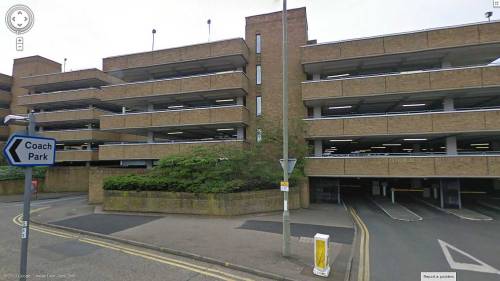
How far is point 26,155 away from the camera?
180 inches

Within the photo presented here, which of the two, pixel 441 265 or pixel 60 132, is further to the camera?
pixel 60 132

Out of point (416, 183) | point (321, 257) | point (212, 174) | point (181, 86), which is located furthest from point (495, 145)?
point (181, 86)

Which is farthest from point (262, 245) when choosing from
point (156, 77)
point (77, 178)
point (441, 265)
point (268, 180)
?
point (77, 178)

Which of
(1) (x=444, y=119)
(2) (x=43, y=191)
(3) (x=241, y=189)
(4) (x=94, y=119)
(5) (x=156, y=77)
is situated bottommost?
(2) (x=43, y=191)

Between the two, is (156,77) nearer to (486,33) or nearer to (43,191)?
(43,191)

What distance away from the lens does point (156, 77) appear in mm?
27875

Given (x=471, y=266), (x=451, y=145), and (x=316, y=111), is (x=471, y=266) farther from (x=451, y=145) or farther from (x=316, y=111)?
(x=316, y=111)

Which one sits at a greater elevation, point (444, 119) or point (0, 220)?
point (444, 119)

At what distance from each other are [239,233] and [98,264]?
528 cm

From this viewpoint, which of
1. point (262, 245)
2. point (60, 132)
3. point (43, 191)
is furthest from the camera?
point (60, 132)

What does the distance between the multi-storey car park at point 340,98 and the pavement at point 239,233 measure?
6201mm

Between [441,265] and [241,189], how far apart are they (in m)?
10.2

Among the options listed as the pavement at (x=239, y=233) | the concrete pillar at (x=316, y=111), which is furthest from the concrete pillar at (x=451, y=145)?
the concrete pillar at (x=316, y=111)

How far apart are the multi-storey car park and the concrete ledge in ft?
17.1
